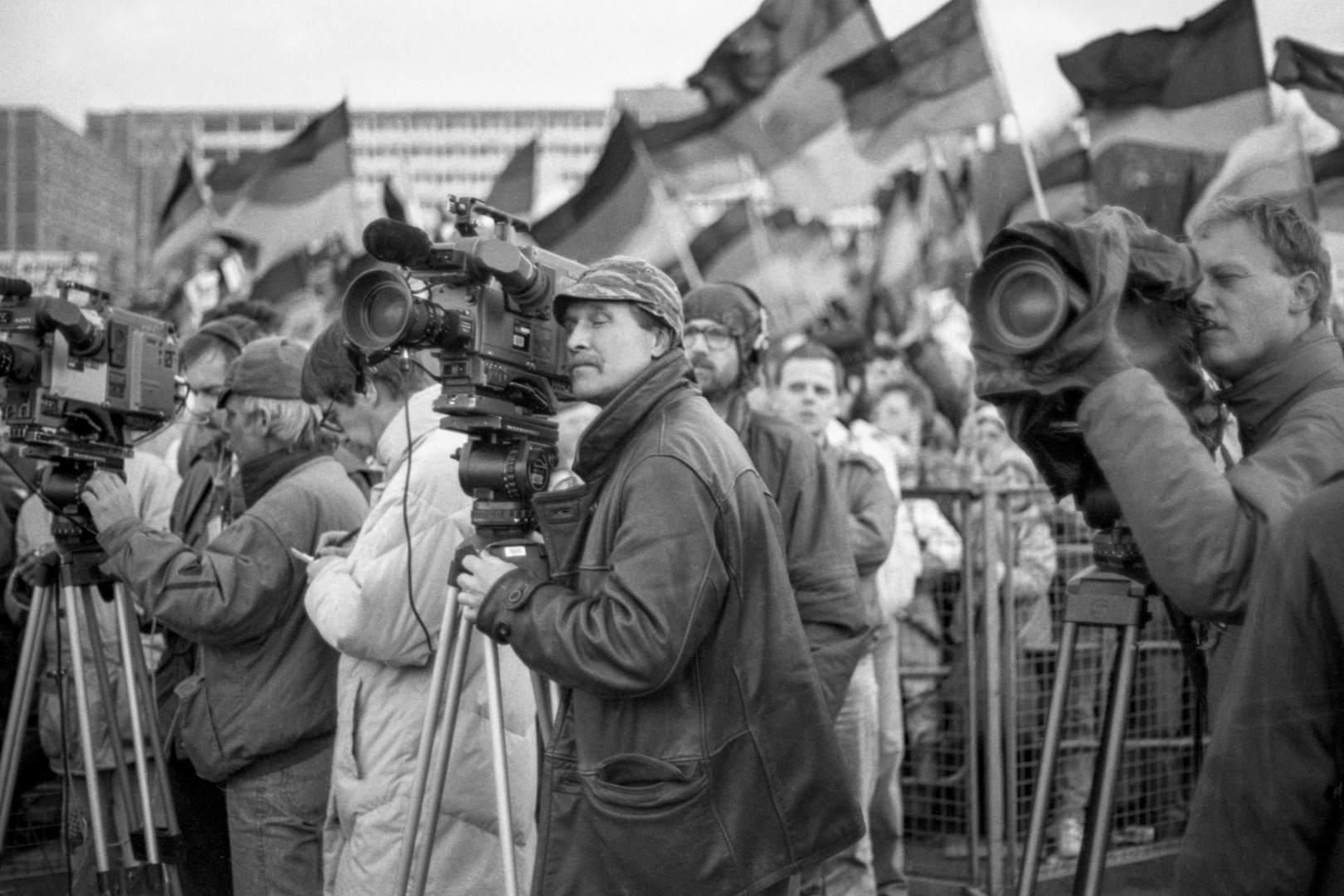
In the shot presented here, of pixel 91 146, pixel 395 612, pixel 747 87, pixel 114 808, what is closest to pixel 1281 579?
pixel 395 612

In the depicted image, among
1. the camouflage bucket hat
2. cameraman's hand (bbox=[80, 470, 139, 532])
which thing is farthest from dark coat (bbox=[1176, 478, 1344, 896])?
cameraman's hand (bbox=[80, 470, 139, 532])

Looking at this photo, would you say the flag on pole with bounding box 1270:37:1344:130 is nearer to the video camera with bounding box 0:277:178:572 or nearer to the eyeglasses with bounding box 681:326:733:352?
the eyeglasses with bounding box 681:326:733:352

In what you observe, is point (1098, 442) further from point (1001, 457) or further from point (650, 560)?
point (1001, 457)

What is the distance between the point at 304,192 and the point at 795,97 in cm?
450

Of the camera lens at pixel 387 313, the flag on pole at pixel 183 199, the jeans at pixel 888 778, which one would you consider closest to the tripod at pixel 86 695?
the camera lens at pixel 387 313

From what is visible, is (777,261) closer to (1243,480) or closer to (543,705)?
(543,705)

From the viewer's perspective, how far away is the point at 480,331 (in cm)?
332

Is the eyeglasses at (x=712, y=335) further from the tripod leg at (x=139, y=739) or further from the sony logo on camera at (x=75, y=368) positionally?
the tripod leg at (x=139, y=739)

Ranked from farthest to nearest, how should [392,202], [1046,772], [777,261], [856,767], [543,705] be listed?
[777,261] < [392,202] < [856,767] < [543,705] < [1046,772]

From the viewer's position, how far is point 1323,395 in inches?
99.3

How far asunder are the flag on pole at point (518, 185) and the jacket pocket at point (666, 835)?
10393mm

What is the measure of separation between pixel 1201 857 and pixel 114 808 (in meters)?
4.45

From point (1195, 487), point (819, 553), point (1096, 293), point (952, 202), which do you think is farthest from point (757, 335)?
point (952, 202)

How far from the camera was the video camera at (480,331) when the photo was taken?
325 centimetres
